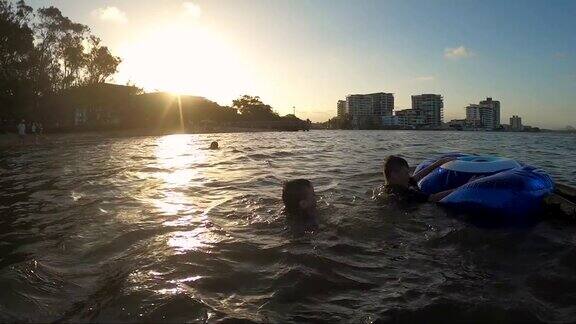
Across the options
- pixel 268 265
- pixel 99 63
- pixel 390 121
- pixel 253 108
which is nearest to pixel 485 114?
pixel 390 121

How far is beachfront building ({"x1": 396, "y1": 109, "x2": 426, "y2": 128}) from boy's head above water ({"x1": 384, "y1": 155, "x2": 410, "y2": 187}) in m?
175

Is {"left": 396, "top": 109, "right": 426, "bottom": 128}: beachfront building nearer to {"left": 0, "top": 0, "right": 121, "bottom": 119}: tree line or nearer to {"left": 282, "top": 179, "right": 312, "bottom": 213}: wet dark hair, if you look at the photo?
{"left": 0, "top": 0, "right": 121, "bottom": 119}: tree line

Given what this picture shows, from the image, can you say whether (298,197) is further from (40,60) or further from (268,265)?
(40,60)

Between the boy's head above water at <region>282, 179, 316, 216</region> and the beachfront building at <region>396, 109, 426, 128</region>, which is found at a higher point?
the beachfront building at <region>396, 109, 426, 128</region>

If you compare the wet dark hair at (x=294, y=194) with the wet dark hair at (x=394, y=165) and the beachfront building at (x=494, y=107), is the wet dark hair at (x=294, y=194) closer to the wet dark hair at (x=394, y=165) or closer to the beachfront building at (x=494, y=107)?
the wet dark hair at (x=394, y=165)

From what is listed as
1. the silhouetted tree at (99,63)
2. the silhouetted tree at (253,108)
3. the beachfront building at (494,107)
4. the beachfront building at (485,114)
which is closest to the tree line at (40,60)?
the silhouetted tree at (99,63)

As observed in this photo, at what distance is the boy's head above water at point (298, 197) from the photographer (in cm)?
640

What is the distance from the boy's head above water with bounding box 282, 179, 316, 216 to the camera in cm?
640

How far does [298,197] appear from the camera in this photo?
6387mm

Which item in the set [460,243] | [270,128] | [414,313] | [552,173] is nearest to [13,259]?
[414,313]

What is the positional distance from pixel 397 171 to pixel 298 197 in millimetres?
1828

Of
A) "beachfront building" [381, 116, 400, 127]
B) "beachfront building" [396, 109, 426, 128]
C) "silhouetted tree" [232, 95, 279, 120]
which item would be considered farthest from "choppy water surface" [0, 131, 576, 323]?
"beachfront building" [396, 109, 426, 128]

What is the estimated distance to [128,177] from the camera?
1111 centimetres

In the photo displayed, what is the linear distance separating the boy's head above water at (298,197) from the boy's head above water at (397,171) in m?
1.50
